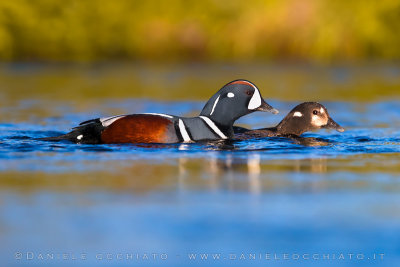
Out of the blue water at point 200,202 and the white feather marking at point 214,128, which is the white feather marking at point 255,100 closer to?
the blue water at point 200,202

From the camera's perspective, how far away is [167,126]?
9.85 meters

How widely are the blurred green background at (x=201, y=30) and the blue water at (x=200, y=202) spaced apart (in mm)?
20357

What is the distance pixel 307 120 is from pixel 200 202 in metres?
5.53

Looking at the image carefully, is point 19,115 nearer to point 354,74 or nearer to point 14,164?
point 14,164

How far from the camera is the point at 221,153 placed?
9531 millimetres

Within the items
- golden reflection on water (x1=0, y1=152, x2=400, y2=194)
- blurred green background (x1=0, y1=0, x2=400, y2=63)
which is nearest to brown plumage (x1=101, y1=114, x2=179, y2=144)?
golden reflection on water (x1=0, y1=152, x2=400, y2=194)

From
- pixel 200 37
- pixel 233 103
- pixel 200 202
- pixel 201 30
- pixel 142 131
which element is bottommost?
pixel 200 202

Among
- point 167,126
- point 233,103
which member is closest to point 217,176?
point 167,126

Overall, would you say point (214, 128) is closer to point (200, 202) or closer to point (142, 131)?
point (142, 131)

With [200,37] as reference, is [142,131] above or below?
below

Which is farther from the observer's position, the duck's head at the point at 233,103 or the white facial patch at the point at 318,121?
the white facial patch at the point at 318,121

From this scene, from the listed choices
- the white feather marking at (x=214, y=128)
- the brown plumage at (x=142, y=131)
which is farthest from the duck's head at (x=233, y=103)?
the brown plumage at (x=142, y=131)

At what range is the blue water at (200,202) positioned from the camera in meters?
5.40

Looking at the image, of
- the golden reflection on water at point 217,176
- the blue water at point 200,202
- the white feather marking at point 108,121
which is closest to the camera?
the blue water at point 200,202
